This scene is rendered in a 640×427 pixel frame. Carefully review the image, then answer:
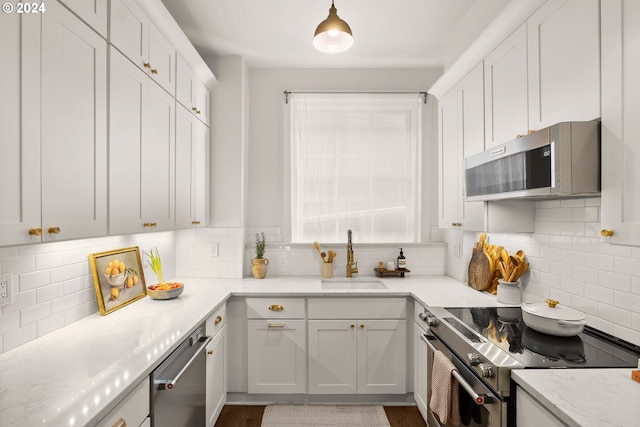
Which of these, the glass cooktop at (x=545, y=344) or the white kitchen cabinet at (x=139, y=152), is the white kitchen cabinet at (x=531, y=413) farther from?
the white kitchen cabinet at (x=139, y=152)

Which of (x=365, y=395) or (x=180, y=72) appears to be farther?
(x=365, y=395)

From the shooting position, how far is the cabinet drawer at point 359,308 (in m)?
2.62

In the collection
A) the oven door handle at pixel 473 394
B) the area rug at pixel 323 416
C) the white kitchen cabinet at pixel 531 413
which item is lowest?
the area rug at pixel 323 416

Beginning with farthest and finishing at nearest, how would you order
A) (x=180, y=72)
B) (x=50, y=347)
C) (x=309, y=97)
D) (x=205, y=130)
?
(x=309, y=97), (x=205, y=130), (x=180, y=72), (x=50, y=347)

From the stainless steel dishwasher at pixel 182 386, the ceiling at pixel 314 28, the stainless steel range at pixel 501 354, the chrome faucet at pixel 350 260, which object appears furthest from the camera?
the chrome faucet at pixel 350 260

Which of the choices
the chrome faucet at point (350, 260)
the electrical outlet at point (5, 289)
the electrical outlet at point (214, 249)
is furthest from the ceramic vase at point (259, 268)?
the electrical outlet at point (5, 289)

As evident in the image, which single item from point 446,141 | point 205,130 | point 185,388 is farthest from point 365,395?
point 205,130

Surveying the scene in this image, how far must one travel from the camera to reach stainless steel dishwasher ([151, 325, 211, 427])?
1439 mm

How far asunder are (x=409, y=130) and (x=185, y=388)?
2.74 metres

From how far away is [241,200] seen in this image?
9.97ft

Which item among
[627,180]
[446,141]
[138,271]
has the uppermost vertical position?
[446,141]

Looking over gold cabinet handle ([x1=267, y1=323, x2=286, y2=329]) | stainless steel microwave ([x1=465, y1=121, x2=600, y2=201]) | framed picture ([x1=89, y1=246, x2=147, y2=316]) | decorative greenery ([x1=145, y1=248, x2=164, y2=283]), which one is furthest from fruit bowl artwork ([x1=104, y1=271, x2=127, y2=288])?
stainless steel microwave ([x1=465, y1=121, x2=600, y2=201])

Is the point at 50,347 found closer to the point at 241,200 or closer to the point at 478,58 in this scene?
the point at 241,200

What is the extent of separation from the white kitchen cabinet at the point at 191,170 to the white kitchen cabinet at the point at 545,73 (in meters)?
1.99
